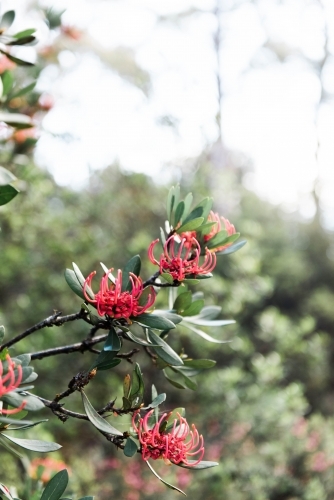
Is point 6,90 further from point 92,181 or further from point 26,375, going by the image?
point 92,181

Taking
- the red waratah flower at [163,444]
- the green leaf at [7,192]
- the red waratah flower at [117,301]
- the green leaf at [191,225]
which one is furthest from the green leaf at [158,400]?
the green leaf at [7,192]

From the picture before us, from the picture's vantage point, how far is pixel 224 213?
184 inches

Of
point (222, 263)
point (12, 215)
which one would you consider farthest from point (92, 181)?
point (12, 215)

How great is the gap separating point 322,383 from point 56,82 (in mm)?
6222

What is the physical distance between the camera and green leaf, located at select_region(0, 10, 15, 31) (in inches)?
42.1

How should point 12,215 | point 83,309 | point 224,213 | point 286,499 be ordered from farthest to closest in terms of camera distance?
point 224,213
point 286,499
point 12,215
point 83,309

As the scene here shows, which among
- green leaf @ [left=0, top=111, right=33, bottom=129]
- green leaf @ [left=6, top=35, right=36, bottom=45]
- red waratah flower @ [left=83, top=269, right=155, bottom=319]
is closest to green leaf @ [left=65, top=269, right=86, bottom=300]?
red waratah flower @ [left=83, top=269, right=155, bottom=319]

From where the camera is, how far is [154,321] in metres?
0.84

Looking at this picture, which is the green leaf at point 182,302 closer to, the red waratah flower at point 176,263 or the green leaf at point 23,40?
the red waratah flower at point 176,263

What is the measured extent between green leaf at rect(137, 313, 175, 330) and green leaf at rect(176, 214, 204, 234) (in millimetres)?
181

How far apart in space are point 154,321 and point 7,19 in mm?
734

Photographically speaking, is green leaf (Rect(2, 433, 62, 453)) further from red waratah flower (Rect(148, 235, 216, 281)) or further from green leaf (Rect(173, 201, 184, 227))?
green leaf (Rect(173, 201, 184, 227))

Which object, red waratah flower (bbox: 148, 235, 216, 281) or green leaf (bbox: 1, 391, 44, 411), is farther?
red waratah flower (bbox: 148, 235, 216, 281)

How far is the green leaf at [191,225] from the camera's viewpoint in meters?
0.91
